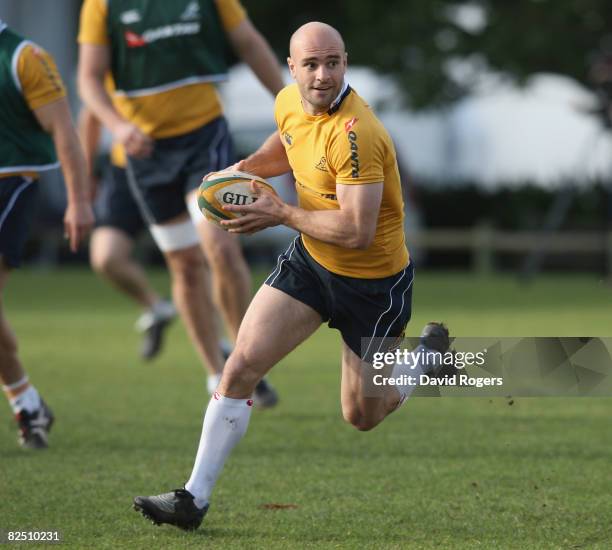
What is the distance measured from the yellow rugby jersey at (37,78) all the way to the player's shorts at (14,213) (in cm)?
41

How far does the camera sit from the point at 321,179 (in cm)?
544

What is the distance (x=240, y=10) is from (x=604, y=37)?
19360 mm

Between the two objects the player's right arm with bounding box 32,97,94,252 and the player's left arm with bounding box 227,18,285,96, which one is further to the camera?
the player's left arm with bounding box 227,18,285,96

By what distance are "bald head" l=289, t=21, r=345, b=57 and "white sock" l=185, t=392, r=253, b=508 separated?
1383 millimetres

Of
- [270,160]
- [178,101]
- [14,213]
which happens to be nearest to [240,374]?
[270,160]

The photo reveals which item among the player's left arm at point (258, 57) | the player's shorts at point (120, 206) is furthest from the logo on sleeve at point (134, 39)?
the player's shorts at point (120, 206)

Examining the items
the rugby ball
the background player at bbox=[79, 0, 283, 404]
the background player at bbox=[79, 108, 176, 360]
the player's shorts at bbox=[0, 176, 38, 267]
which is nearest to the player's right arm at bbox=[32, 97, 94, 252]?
the player's shorts at bbox=[0, 176, 38, 267]

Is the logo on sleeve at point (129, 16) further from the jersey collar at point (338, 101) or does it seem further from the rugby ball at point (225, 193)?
the jersey collar at point (338, 101)

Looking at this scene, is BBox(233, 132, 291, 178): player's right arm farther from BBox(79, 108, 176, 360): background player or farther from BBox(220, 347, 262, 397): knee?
BBox(79, 108, 176, 360): background player

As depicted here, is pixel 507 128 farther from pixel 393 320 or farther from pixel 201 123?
pixel 393 320

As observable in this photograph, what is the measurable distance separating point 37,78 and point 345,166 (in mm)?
2090

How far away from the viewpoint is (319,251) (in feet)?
18.4

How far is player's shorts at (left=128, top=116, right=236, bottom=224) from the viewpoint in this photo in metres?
8.41

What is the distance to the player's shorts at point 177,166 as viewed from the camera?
27.6ft
